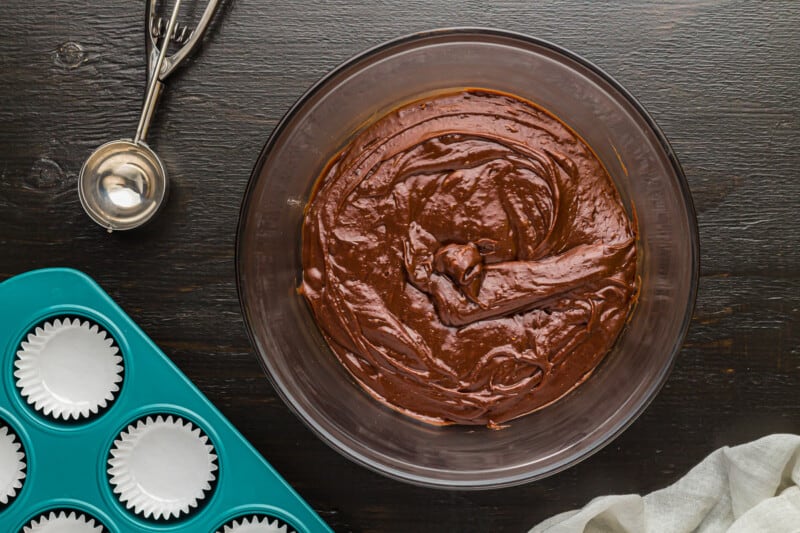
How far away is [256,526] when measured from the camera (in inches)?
75.8

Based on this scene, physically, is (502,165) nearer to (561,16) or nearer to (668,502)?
(561,16)

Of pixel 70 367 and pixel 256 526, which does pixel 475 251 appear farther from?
pixel 70 367

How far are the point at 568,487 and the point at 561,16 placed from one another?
135 cm

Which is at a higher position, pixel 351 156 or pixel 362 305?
pixel 351 156

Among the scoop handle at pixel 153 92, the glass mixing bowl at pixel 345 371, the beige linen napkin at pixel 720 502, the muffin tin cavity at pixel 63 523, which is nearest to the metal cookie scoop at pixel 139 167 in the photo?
the scoop handle at pixel 153 92

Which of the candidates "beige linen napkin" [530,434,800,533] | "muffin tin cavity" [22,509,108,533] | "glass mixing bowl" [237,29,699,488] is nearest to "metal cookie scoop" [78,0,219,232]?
"glass mixing bowl" [237,29,699,488]

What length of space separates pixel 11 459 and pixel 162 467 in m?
0.43

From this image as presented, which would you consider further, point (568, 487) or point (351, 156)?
point (568, 487)

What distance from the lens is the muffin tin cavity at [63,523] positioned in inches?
76.0

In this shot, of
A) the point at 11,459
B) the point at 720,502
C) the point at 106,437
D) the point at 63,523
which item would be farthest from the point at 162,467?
the point at 720,502

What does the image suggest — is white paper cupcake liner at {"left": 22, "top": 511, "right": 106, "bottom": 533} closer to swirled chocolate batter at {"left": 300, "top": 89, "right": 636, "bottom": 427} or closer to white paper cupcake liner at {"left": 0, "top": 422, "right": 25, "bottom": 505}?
white paper cupcake liner at {"left": 0, "top": 422, "right": 25, "bottom": 505}

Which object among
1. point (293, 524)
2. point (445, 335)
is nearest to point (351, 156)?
point (445, 335)

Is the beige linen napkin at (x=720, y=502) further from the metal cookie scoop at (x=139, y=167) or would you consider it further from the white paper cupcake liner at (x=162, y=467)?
the metal cookie scoop at (x=139, y=167)

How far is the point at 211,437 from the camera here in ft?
6.25
